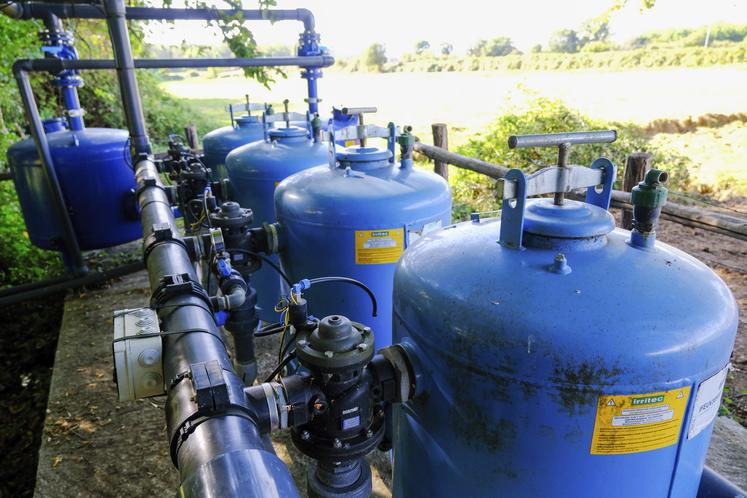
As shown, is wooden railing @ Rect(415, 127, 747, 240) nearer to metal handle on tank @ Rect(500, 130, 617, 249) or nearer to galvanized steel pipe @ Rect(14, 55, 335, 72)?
galvanized steel pipe @ Rect(14, 55, 335, 72)

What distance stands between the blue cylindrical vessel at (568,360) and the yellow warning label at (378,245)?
33.1 inches

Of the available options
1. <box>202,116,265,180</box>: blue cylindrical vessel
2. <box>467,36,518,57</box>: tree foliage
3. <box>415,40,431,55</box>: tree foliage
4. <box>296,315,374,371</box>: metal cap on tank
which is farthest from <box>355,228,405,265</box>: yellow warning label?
<box>415,40,431,55</box>: tree foliage

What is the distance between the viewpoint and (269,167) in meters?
3.34

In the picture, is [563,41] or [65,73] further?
[563,41]

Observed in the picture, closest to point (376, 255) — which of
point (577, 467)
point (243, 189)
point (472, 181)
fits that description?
point (577, 467)

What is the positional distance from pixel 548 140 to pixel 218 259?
52.5 inches

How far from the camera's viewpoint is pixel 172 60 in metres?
4.58

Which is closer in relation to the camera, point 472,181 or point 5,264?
point 5,264

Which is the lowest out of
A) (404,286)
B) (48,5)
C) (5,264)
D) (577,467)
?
(5,264)

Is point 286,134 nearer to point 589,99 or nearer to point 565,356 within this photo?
point 565,356

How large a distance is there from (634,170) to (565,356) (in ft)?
9.95

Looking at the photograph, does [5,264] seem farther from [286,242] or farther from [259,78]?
[286,242]

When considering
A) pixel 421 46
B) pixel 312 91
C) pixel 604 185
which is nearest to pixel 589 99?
pixel 312 91

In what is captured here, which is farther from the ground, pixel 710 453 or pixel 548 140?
pixel 548 140
